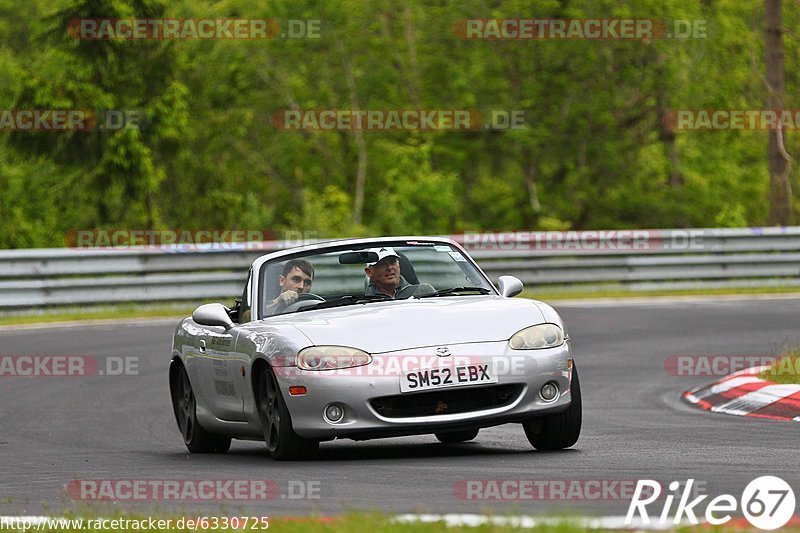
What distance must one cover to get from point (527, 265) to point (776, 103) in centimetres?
766

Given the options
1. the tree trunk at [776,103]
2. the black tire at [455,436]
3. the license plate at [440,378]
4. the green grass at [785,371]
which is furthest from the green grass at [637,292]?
the license plate at [440,378]

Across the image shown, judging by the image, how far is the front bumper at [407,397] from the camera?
9.14 meters

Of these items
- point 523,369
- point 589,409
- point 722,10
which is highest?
point 722,10

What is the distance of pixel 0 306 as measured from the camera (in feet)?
73.5

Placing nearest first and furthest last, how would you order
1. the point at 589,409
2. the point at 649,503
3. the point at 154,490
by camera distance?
1. the point at 649,503
2. the point at 154,490
3. the point at 589,409

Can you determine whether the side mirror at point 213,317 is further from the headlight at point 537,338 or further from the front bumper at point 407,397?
the headlight at point 537,338

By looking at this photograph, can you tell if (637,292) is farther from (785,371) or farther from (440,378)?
(440,378)

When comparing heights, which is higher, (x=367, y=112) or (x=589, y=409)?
(x=367, y=112)

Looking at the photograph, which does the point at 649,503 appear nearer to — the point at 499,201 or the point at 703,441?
the point at 703,441

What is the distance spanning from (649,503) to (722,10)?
146ft

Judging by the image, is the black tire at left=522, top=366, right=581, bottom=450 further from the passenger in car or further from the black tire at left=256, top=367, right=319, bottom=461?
the passenger in car

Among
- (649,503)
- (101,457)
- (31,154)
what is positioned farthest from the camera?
(31,154)

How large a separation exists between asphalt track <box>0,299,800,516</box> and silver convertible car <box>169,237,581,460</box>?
0.23 metres

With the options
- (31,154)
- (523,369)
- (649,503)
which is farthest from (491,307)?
(31,154)
